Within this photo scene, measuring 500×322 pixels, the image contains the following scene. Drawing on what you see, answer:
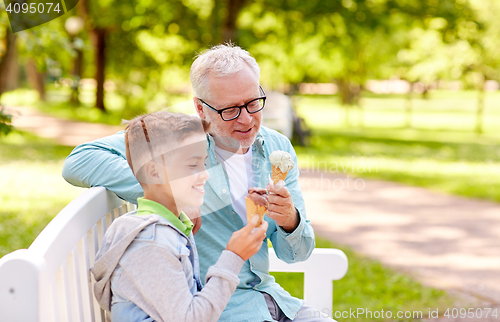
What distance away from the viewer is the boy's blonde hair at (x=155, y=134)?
4.48 feet

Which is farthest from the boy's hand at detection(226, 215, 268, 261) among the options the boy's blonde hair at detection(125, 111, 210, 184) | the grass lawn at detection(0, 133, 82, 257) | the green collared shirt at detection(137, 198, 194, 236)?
the grass lawn at detection(0, 133, 82, 257)

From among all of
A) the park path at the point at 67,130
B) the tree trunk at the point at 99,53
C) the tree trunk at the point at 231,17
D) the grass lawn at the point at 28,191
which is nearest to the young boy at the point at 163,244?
the grass lawn at the point at 28,191

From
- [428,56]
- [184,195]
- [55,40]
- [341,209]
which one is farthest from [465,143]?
[184,195]

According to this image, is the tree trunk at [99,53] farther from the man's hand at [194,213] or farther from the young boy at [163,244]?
the young boy at [163,244]

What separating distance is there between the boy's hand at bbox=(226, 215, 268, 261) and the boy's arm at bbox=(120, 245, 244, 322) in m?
0.07

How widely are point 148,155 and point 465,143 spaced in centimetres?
1444

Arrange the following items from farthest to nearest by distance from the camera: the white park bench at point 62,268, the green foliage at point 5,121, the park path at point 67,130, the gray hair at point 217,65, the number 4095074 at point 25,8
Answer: the park path at point 67,130 < the number 4095074 at point 25,8 < the green foliage at point 5,121 < the gray hair at point 217,65 < the white park bench at point 62,268

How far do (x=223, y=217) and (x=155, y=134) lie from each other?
654 millimetres

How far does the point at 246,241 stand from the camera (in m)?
1.38

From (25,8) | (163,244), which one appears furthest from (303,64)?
(163,244)

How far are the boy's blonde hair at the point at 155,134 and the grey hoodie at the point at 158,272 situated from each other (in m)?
0.17

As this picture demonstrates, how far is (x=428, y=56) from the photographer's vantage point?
52.7ft

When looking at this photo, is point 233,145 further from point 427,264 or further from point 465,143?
point 465,143

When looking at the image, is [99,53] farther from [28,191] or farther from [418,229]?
[418,229]
